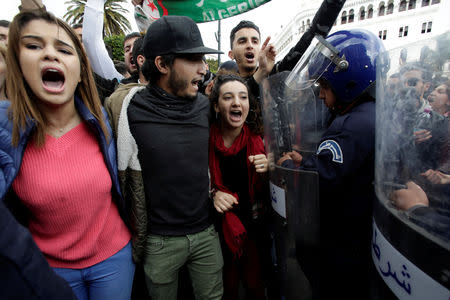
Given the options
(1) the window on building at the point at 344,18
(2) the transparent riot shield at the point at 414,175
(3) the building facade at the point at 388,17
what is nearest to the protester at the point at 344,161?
(2) the transparent riot shield at the point at 414,175

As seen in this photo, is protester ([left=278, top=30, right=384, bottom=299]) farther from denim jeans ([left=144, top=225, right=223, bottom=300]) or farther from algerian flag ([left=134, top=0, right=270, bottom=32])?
algerian flag ([left=134, top=0, right=270, bottom=32])

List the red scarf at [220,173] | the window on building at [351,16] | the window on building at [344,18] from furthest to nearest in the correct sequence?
the window on building at [344,18] → the window on building at [351,16] → the red scarf at [220,173]

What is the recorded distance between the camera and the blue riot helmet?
149cm

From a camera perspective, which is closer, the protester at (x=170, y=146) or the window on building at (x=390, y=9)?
the protester at (x=170, y=146)

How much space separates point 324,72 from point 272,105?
0.43 m

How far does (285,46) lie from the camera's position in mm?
53875

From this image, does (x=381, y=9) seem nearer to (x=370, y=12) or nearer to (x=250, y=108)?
(x=370, y=12)

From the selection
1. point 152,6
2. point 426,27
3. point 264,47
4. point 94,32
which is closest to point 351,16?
point 426,27

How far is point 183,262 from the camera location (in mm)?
1623

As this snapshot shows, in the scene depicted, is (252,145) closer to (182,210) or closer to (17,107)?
(182,210)

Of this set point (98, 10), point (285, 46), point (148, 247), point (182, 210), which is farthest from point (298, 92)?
point (285, 46)

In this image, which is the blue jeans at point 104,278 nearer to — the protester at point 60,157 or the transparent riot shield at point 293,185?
the protester at point 60,157

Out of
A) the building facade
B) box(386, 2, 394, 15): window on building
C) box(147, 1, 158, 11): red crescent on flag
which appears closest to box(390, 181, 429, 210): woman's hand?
box(147, 1, 158, 11): red crescent on flag

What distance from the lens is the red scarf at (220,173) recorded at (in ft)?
5.89
